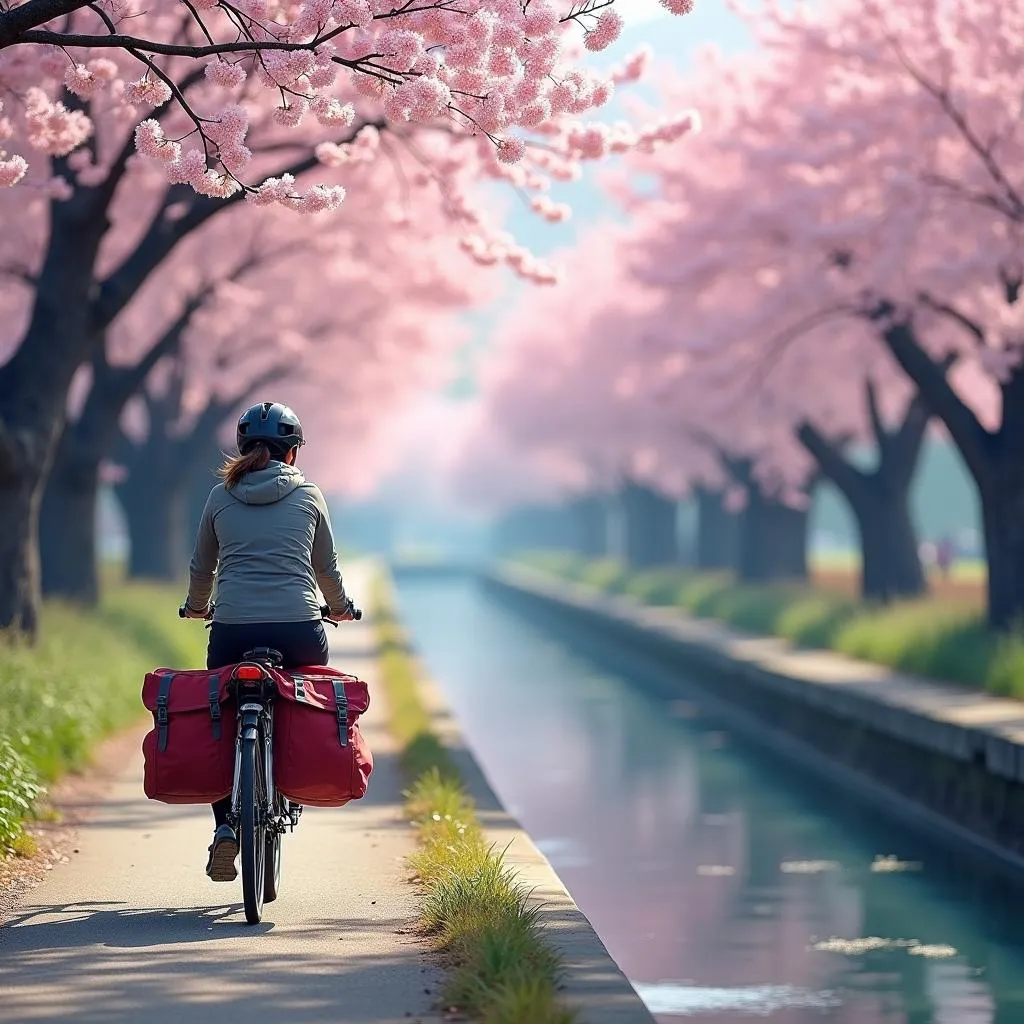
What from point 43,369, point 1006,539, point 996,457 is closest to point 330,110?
point 43,369

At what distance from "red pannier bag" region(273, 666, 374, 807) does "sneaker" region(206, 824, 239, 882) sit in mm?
283

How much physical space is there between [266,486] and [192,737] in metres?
1.10

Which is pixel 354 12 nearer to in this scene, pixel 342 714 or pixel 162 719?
pixel 342 714

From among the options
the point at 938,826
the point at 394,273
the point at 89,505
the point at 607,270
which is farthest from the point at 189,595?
the point at 607,270

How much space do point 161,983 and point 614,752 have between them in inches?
664

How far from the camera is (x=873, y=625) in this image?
2683 centimetres

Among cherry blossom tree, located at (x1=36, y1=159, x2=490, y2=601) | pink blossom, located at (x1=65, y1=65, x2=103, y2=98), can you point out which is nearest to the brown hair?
pink blossom, located at (x1=65, y1=65, x2=103, y2=98)

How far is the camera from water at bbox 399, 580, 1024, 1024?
418 inches

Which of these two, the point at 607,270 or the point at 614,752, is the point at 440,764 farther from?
the point at 607,270

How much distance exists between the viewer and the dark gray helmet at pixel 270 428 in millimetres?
9039

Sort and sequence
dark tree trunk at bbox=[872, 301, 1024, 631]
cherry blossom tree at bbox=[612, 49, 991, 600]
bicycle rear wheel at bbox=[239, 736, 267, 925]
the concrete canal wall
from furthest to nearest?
1. cherry blossom tree at bbox=[612, 49, 991, 600]
2. dark tree trunk at bbox=[872, 301, 1024, 631]
3. the concrete canal wall
4. bicycle rear wheel at bbox=[239, 736, 267, 925]

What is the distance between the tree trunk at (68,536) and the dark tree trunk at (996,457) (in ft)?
29.6

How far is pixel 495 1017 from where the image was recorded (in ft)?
21.9

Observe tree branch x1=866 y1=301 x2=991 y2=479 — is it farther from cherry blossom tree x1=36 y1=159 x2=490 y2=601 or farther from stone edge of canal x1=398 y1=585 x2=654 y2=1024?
stone edge of canal x1=398 y1=585 x2=654 y2=1024
